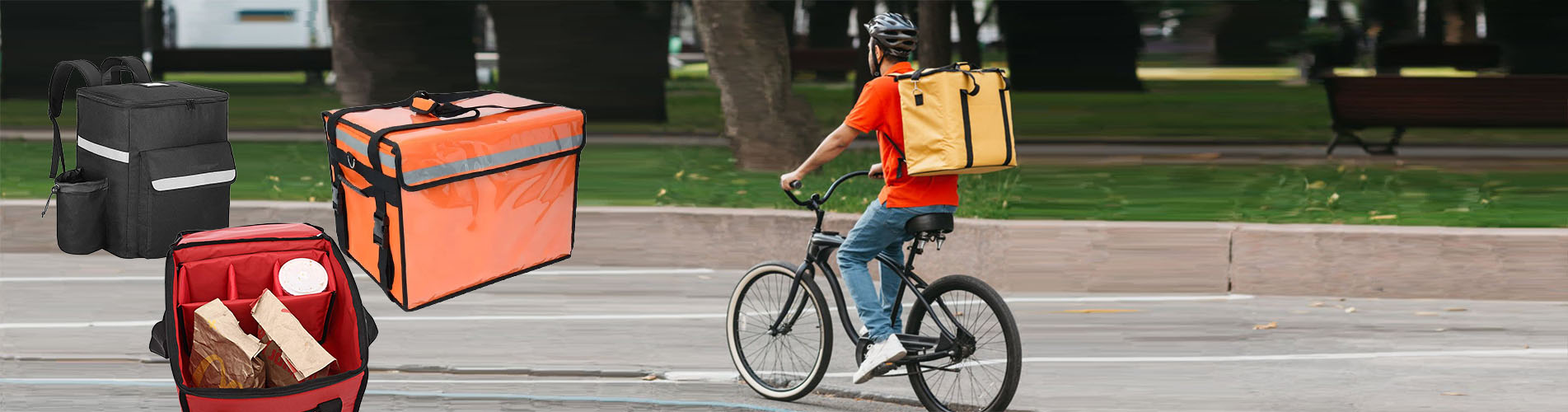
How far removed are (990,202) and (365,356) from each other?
6845 mm

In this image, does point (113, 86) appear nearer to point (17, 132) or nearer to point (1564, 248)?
point (1564, 248)

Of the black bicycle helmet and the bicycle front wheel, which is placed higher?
the black bicycle helmet

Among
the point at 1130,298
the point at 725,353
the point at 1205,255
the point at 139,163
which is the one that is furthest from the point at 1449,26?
the point at 139,163

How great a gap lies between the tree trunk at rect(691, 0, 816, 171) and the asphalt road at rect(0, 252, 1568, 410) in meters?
4.41

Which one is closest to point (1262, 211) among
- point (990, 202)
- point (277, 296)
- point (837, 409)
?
point (990, 202)

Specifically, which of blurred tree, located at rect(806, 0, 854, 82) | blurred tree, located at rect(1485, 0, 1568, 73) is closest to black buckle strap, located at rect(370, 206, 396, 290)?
blurred tree, located at rect(1485, 0, 1568, 73)

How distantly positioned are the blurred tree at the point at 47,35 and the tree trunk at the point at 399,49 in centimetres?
1006

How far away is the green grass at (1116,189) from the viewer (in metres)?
11.4

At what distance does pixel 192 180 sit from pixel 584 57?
14349 mm

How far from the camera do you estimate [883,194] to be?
20.6 ft

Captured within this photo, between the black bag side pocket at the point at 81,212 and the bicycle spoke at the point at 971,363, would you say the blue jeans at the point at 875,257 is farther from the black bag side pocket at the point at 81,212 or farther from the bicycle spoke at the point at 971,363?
the black bag side pocket at the point at 81,212

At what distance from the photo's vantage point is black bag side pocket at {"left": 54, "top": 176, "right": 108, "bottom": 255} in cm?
770

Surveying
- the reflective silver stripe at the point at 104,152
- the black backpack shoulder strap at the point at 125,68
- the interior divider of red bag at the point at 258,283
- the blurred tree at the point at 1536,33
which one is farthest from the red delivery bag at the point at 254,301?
the blurred tree at the point at 1536,33

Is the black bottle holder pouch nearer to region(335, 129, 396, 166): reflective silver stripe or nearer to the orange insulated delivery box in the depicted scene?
the orange insulated delivery box
